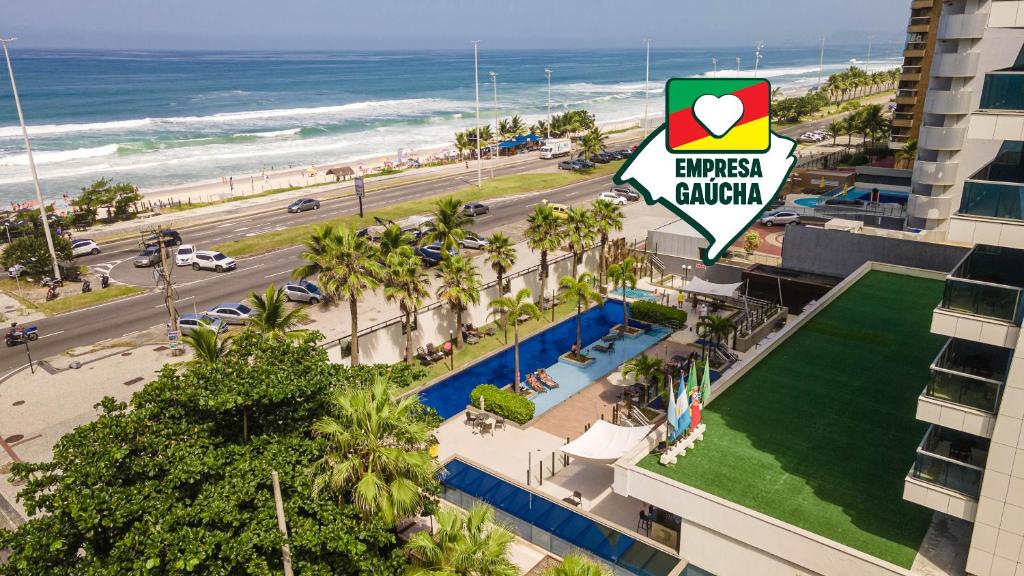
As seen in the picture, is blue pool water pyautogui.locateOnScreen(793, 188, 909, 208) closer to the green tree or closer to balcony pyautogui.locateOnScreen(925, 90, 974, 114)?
balcony pyautogui.locateOnScreen(925, 90, 974, 114)

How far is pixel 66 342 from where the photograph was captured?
4725 centimetres

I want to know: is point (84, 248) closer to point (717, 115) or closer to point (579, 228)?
point (579, 228)

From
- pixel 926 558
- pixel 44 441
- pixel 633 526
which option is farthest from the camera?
pixel 44 441

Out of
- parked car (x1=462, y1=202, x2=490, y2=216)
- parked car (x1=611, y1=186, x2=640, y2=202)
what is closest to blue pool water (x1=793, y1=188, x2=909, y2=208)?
parked car (x1=611, y1=186, x2=640, y2=202)

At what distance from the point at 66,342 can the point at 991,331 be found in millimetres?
51436

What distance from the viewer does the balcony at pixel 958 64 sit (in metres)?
54.1

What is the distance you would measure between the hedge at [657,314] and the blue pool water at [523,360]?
866 millimetres

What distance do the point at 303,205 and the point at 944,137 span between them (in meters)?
64.0

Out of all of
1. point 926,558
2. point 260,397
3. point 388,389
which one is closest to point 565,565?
point 388,389

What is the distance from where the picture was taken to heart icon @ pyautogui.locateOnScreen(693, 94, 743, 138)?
15.7 metres

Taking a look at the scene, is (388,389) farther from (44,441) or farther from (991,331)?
(44,441)

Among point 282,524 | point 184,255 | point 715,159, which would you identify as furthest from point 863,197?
point 282,524

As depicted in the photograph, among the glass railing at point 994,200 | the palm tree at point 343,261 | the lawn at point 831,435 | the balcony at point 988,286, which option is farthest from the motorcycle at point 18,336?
the glass railing at point 994,200

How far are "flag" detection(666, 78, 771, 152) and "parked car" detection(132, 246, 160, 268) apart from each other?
58.4 metres
